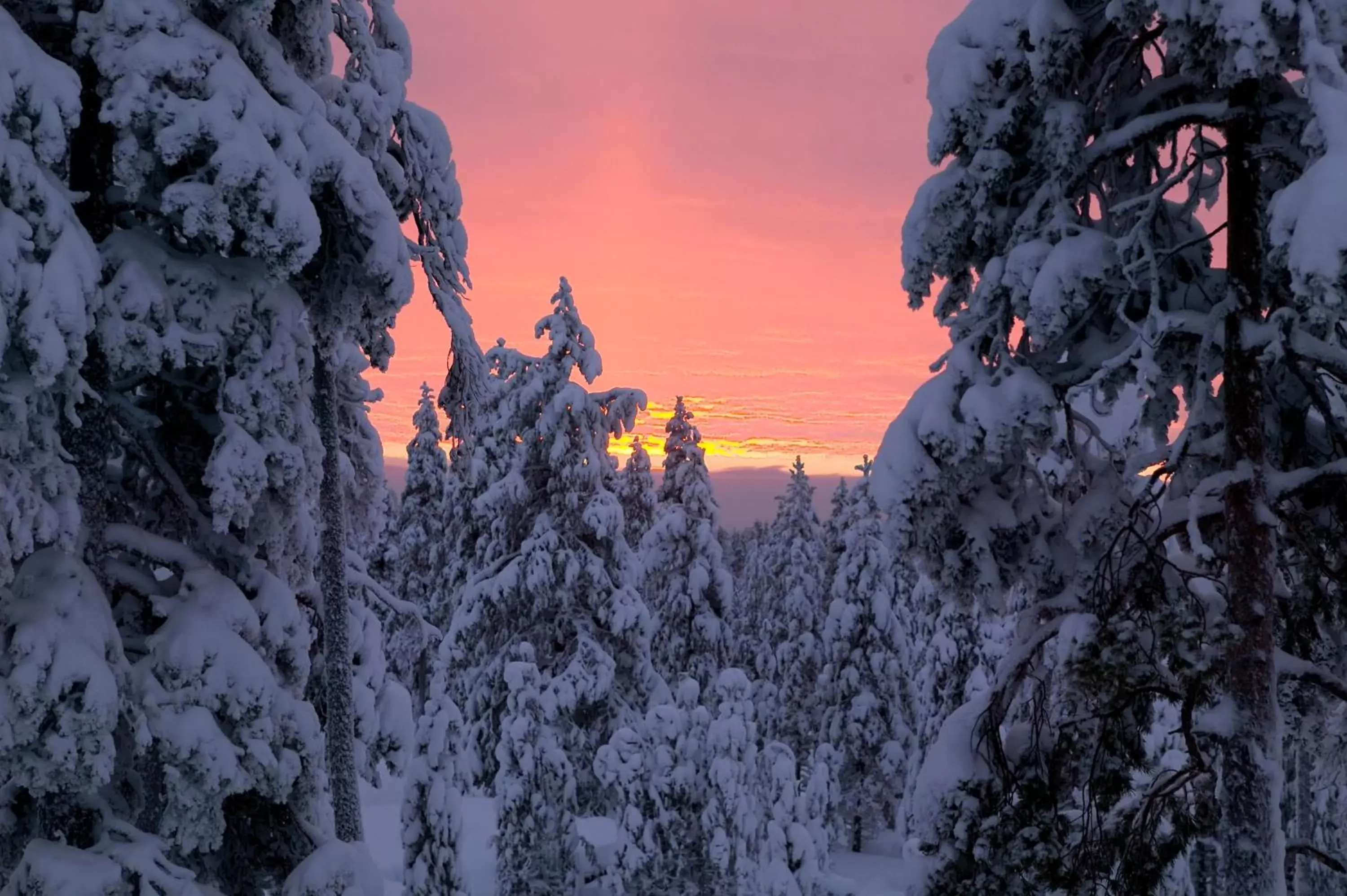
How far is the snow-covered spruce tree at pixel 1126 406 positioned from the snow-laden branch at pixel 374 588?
6559mm

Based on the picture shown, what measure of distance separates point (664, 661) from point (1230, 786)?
23.5 m

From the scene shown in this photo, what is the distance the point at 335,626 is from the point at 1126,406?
25.5 feet

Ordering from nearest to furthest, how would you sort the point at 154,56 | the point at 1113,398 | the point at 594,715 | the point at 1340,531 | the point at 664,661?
the point at 154,56 < the point at 1340,531 < the point at 1113,398 < the point at 594,715 < the point at 664,661

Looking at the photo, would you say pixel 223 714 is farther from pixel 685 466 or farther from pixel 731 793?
pixel 685 466

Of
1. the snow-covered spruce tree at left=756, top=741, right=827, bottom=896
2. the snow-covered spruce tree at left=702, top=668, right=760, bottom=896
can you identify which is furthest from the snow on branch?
the snow-covered spruce tree at left=756, top=741, right=827, bottom=896

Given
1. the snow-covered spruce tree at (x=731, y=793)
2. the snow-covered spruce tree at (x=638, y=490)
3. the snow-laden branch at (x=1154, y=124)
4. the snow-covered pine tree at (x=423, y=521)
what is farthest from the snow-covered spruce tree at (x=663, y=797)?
the snow-covered pine tree at (x=423, y=521)

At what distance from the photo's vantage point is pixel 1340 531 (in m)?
7.48

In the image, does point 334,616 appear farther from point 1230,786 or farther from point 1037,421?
point 1230,786

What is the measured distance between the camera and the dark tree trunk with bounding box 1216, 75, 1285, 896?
6.91m

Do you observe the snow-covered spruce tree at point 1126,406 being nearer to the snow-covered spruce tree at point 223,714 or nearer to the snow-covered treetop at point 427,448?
the snow-covered spruce tree at point 223,714

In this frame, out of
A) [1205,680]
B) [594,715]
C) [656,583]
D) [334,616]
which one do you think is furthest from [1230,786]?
[656,583]

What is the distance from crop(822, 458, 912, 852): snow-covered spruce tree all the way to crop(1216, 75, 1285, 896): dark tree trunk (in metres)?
31.2

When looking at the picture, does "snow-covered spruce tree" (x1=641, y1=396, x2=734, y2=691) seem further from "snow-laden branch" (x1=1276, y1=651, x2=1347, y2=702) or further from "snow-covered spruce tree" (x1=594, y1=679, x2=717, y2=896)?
"snow-laden branch" (x1=1276, y1=651, x2=1347, y2=702)

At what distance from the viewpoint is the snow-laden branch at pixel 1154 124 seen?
24.3 ft
